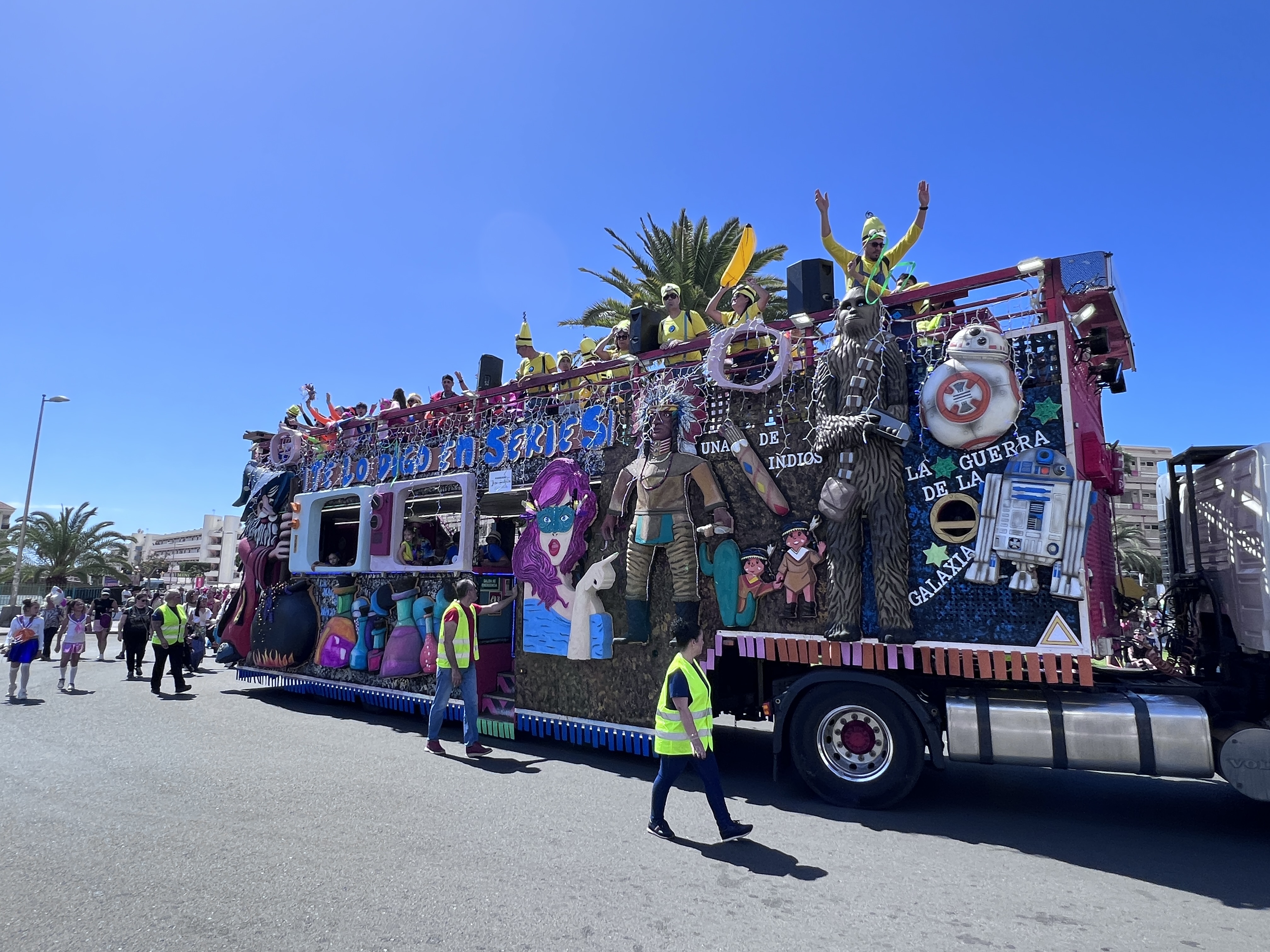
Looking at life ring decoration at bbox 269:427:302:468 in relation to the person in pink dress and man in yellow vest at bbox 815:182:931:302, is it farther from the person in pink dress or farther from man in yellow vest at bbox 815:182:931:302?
man in yellow vest at bbox 815:182:931:302

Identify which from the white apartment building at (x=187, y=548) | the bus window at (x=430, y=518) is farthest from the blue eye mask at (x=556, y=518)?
the white apartment building at (x=187, y=548)

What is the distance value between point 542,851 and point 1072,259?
611 centimetres

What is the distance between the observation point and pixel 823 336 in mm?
7086

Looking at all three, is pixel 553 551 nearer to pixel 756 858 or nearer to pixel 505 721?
pixel 505 721

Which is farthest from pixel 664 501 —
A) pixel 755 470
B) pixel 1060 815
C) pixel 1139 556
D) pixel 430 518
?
pixel 1139 556

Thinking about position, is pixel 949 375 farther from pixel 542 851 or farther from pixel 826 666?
pixel 542 851

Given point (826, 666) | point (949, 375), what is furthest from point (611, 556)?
point (949, 375)

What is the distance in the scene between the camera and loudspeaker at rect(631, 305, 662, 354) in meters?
8.47

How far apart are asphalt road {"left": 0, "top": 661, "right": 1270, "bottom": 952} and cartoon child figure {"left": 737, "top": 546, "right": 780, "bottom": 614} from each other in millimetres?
1762

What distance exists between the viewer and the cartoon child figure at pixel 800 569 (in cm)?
673

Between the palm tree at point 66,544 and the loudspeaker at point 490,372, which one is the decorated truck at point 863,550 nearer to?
the loudspeaker at point 490,372

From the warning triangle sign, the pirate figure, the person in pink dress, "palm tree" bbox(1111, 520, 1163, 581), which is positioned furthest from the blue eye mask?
"palm tree" bbox(1111, 520, 1163, 581)

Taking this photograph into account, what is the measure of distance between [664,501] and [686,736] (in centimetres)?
272

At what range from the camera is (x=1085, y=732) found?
570 cm
